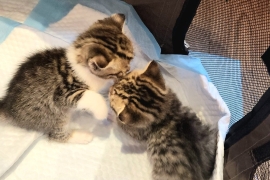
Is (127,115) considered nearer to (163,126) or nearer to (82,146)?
(163,126)

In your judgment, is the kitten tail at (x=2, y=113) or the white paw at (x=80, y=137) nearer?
the kitten tail at (x=2, y=113)

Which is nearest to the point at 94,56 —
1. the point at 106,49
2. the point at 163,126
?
the point at 106,49

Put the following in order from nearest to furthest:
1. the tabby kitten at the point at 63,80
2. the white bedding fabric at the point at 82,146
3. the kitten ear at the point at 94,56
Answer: the kitten ear at the point at 94,56, the tabby kitten at the point at 63,80, the white bedding fabric at the point at 82,146

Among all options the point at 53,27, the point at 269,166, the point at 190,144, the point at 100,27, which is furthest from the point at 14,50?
the point at 269,166

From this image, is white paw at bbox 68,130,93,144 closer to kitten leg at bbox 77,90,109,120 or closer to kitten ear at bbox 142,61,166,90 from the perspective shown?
kitten leg at bbox 77,90,109,120

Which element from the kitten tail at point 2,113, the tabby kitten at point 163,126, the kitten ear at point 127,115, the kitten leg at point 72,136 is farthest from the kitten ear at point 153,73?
the kitten tail at point 2,113

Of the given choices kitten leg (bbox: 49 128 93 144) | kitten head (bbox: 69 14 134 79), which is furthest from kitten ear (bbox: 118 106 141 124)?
kitten leg (bbox: 49 128 93 144)

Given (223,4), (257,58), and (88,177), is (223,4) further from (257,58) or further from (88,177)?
(88,177)

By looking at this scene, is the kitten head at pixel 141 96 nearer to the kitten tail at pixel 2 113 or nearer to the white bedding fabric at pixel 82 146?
the white bedding fabric at pixel 82 146
